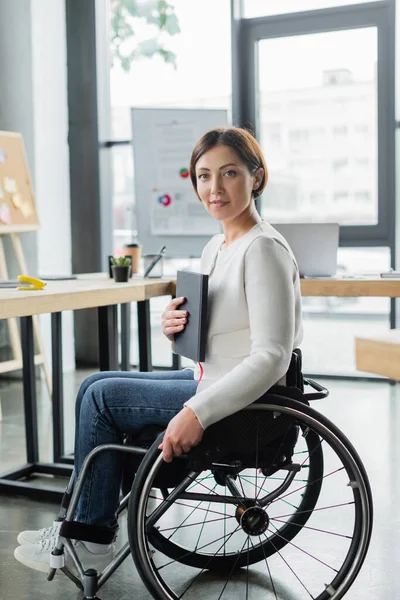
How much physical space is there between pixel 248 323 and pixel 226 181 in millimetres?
333


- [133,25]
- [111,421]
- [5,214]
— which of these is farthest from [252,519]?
[133,25]

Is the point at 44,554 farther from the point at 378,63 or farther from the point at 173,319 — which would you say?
the point at 378,63

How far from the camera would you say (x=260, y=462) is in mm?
1657

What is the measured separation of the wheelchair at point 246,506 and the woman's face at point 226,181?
36cm

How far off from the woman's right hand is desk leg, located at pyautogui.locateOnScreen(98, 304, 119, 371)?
90 centimetres

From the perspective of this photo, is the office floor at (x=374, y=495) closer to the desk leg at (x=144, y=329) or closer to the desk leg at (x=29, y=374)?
the desk leg at (x=29, y=374)

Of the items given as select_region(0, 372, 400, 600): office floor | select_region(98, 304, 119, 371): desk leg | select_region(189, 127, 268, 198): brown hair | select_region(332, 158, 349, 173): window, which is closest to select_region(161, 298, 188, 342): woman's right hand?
select_region(189, 127, 268, 198): brown hair

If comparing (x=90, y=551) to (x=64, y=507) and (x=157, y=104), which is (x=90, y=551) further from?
(x=157, y=104)

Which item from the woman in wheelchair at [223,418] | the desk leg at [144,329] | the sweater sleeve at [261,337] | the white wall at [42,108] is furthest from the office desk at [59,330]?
the white wall at [42,108]

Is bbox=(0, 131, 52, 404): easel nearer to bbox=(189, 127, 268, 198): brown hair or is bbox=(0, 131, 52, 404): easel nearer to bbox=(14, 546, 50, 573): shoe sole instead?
bbox=(14, 546, 50, 573): shoe sole

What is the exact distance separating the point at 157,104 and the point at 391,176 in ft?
5.75

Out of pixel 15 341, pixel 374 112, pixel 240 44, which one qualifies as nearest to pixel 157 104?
pixel 240 44

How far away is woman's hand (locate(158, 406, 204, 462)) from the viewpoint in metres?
1.52

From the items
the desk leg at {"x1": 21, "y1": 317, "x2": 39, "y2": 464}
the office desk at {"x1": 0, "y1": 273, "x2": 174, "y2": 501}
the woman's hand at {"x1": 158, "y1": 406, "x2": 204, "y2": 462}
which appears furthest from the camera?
the desk leg at {"x1": 21, "y1": 317, "x2": 39, "y2": 464}
